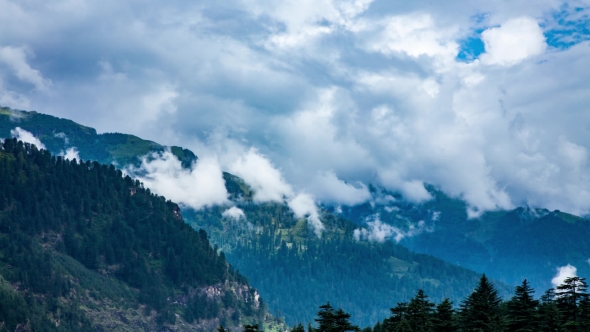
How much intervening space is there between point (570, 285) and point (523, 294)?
1064 centimetres

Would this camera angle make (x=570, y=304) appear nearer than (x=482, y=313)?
No

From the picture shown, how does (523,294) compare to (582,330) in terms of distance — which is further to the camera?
(523,294)

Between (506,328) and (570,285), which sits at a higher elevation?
(570,285)

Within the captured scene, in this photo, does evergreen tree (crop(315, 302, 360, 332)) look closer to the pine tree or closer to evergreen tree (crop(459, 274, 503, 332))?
evergreen tree (crop(459, 274, 503, 332))

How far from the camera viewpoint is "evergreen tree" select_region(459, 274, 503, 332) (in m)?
159

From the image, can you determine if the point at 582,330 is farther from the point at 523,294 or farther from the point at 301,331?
the point at 301,331

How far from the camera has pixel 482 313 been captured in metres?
164

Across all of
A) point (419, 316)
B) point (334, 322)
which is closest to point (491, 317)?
point (419, 316)

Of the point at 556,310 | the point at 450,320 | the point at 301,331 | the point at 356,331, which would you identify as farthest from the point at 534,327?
the point at 301,331

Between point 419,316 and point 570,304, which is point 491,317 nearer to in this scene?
point 419,316

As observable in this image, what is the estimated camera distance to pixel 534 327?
15762cm

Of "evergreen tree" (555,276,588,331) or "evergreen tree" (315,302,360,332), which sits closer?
"evergreen tree" (555,276,588,331)

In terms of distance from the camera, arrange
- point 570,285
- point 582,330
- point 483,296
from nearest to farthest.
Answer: point 582,330 → point 570,285 → point 483,296

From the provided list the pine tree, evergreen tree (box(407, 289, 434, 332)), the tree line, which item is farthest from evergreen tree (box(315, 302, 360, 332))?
the pine tree
